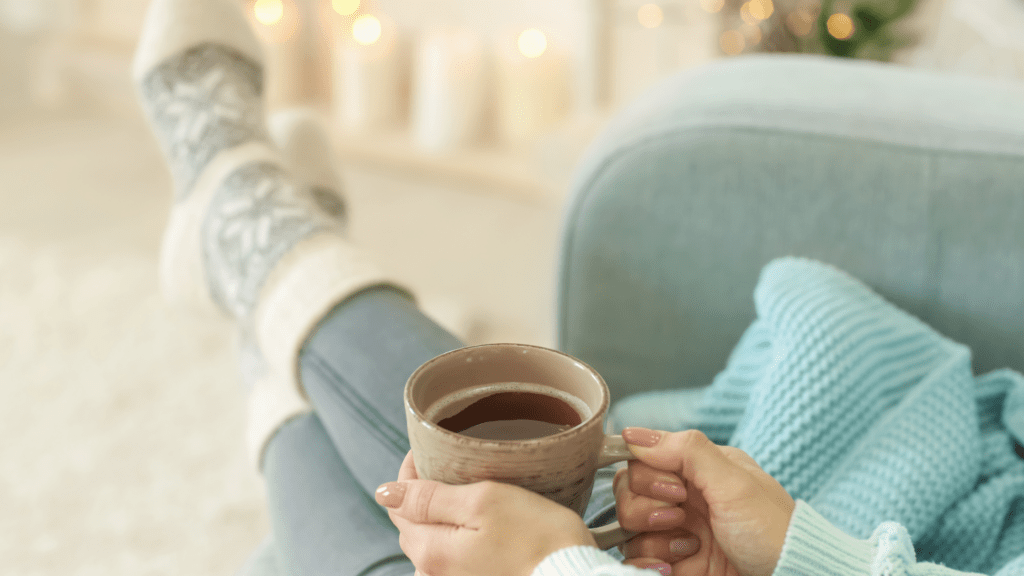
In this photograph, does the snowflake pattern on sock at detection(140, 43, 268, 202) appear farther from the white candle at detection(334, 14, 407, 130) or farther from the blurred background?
the white candle at detection(334, 14, 407, 130)

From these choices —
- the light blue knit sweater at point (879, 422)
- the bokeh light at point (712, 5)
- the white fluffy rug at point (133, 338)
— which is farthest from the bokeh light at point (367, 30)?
the light blue knit sweater at point (879, 422)

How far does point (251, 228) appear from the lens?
80 cm

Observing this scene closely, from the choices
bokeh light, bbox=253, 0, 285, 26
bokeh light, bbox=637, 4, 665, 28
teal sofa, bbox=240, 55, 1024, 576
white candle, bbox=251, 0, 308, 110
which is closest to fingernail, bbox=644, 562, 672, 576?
teal sofa, bbox=240, 55, 1024, 576

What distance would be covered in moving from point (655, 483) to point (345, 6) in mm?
2045

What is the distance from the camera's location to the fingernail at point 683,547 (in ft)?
1.48

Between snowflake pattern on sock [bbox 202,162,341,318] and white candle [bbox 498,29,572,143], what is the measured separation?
1.12 m

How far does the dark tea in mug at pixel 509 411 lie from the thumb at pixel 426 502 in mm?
35

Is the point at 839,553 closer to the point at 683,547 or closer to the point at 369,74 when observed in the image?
the point at 683,547

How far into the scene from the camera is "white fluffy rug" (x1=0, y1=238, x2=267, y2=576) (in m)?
0.99

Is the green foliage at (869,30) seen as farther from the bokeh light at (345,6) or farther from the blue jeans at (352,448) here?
the bokeh light at (345,6)

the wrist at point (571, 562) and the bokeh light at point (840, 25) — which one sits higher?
the bokeh light at point (840, 25)

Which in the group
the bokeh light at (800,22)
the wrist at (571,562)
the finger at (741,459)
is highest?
Result: the bokeh light at (800,22)

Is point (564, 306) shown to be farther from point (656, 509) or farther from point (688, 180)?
point (656, 509)

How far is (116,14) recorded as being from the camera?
2.55 meters
